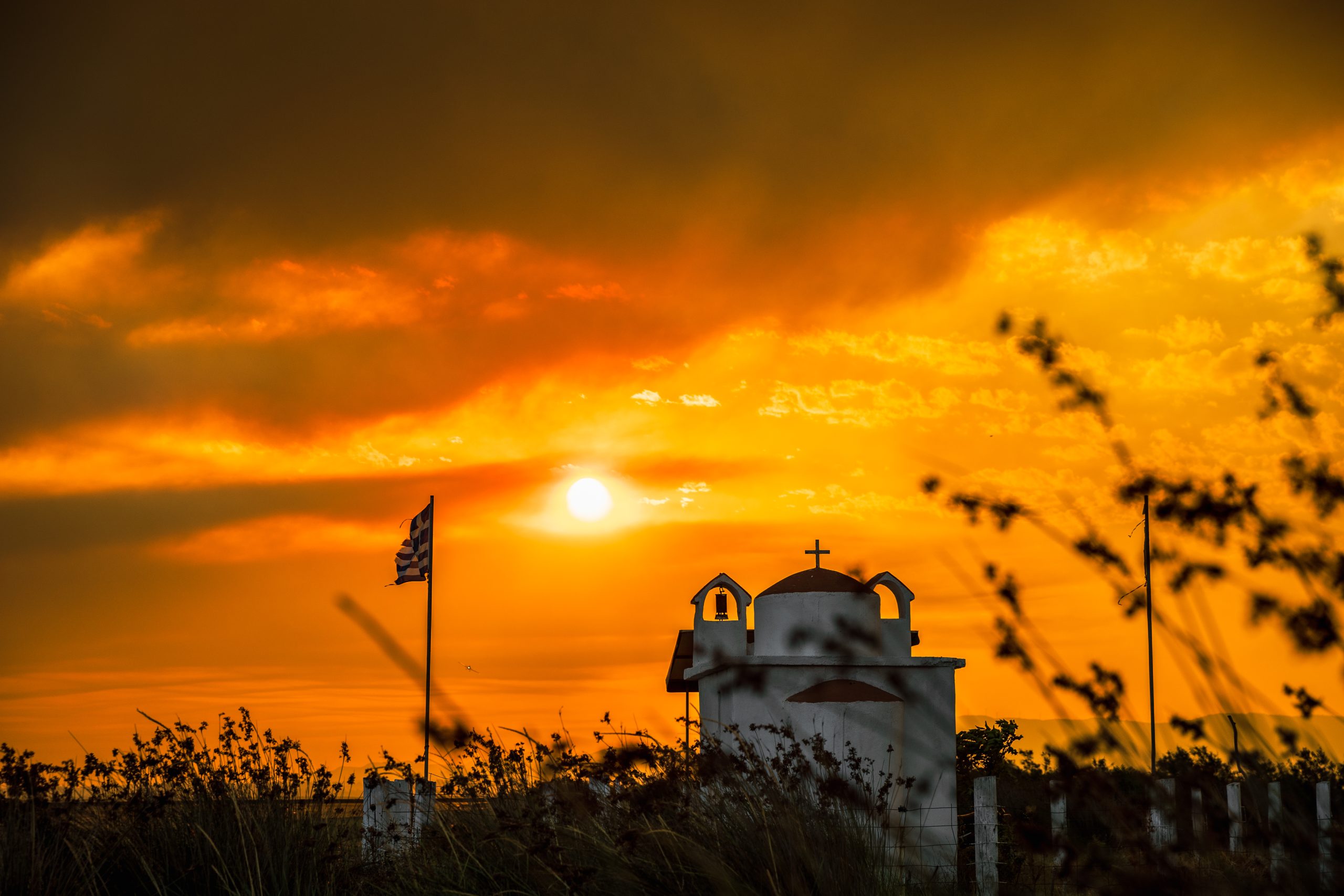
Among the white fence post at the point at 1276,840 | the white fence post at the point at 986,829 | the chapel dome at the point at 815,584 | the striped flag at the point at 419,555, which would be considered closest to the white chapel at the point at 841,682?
the chapel dome at the point at 815,584

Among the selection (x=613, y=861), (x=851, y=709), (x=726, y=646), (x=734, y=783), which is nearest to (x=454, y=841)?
(x=613, y=861)

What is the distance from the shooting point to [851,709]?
17.7m

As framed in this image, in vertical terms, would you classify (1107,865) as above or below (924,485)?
below

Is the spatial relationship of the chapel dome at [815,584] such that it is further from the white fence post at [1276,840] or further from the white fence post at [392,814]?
the white fence post at [1276,840]

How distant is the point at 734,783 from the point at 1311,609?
421 cm

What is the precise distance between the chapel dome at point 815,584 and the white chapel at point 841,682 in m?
0.02

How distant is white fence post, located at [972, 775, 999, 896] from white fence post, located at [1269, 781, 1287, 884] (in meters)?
7.05

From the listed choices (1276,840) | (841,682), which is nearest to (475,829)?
(1276,840)

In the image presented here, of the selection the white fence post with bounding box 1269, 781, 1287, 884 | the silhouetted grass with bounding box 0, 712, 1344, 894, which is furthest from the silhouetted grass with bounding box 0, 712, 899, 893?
the white fence post with bounding box 1269, 781, 1287, 884

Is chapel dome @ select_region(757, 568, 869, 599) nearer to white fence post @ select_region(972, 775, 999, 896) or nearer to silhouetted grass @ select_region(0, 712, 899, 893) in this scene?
white fence post @ select_region(972, 775, 999, 896)

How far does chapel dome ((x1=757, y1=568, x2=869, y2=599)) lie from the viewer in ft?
65.9

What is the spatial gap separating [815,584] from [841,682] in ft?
7.69

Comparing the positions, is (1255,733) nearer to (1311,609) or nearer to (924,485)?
(1311,609)

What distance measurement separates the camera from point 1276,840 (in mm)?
4781
